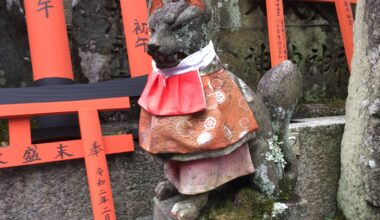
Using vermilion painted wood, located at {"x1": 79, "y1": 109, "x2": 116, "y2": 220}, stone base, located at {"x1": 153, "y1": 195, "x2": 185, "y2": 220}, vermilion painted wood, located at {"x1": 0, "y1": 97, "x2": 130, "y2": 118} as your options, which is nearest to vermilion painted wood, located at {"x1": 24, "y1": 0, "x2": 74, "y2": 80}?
vermilion painted wood, located at {"x1": 0, "y1": 97, "x2": 130, "y2": 118}

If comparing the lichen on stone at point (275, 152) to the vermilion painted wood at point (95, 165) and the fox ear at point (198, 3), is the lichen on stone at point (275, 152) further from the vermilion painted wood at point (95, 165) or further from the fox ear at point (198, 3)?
the vermilion painted wood at point (95, 165)

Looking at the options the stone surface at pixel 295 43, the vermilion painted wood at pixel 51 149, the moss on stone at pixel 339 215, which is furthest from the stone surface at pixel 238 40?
the moss on stone at pixel 339 215

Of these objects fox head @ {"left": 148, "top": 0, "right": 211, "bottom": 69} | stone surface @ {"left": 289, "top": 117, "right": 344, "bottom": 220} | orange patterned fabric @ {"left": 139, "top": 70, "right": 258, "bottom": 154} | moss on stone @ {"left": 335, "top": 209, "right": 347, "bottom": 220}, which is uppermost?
fox head @ {"left": 148, "top": 0, "right": 211, "bottom": 69}

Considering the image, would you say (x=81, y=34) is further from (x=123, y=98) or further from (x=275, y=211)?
(x=275, y=211)

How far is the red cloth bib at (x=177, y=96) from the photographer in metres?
1.44

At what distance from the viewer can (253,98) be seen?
1627mm

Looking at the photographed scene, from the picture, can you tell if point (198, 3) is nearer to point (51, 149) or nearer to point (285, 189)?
point (285, 189)

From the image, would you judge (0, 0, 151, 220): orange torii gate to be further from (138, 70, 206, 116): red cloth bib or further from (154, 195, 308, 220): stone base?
(138, 70, 206, 116): red cloth bib

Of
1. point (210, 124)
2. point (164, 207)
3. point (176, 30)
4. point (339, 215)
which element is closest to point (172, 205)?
point (164, 207)

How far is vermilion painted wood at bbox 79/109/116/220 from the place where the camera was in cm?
210

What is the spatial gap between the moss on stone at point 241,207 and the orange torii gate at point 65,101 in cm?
84

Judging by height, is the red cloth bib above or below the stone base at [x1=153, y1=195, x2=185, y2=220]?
above

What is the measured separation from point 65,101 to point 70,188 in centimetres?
62

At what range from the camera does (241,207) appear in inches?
61.9
